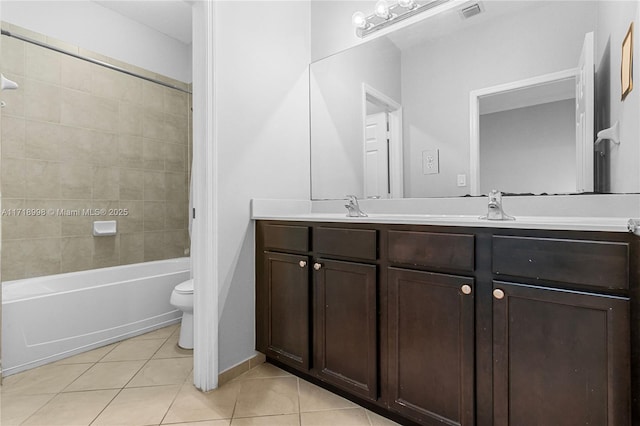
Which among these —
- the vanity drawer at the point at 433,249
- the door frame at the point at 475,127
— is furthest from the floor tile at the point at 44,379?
the door frame at the point at 475,127

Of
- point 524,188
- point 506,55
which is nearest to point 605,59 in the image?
point 506,55

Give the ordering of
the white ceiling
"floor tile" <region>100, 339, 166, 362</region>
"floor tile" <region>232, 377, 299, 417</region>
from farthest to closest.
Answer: the white ceiling
"floor tile" <region>100, 339, 166, 362</region>
"floor tile" <region>232, 377, 299, 417</region>

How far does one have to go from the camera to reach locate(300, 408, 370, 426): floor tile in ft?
4.56

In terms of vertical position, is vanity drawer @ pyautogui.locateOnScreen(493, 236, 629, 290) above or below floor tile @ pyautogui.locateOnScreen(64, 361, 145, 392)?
above

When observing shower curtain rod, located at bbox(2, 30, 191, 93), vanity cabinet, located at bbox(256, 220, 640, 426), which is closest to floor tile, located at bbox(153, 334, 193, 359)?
vanity cabinet, located at bbox(256, 220, 640, 426)

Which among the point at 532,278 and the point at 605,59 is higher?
the point at 605,59

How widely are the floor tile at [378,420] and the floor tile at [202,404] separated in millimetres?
635

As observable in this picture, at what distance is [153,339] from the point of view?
2.30m

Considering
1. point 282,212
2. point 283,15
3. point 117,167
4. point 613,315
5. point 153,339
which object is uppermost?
point 283,15

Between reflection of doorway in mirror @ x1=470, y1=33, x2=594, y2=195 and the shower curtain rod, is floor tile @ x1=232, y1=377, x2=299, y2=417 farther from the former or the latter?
the shower curtain rod

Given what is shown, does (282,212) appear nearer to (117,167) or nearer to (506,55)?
(506,55)

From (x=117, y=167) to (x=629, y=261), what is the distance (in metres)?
3.26

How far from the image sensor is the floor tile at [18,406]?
1.40 meters

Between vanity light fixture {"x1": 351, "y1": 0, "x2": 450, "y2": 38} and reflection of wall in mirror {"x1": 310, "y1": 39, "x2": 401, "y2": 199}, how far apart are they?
0.30 feet
